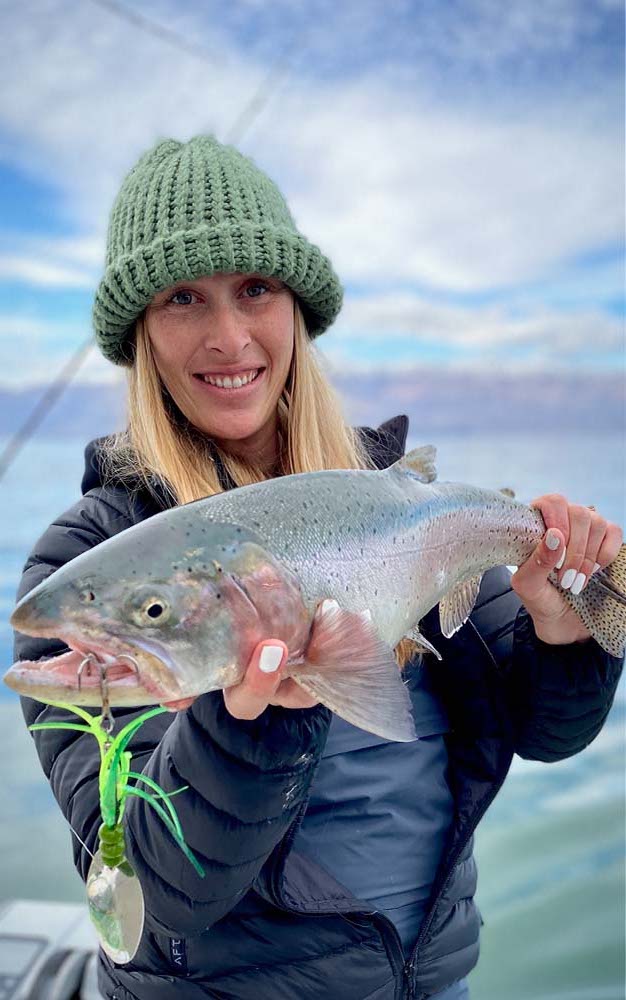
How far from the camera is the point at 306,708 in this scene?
122 centimetres

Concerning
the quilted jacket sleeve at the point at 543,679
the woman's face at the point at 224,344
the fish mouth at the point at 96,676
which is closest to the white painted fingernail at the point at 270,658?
the fish mouth at the point at 96,676

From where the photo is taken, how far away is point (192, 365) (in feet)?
5.69

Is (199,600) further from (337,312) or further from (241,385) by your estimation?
(337,312)

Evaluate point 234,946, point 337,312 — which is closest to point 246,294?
point 337,312

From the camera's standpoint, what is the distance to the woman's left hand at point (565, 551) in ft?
5.53

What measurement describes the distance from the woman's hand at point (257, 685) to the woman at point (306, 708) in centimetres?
14

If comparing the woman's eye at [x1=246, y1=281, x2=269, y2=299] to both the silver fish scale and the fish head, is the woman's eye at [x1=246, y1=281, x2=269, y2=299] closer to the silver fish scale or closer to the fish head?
the silver fish scale

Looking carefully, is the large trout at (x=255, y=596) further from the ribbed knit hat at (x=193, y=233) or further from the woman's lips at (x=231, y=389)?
the ribbed knit hat at (x=193, y=233)

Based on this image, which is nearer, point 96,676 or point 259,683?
point 96,676

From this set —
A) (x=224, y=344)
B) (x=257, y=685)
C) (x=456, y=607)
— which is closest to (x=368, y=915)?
(x=456, y=607)

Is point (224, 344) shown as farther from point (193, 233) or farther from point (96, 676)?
point (96, 676)

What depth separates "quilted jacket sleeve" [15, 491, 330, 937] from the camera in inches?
46.1

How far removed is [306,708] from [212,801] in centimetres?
18

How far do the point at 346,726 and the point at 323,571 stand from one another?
550 mm
